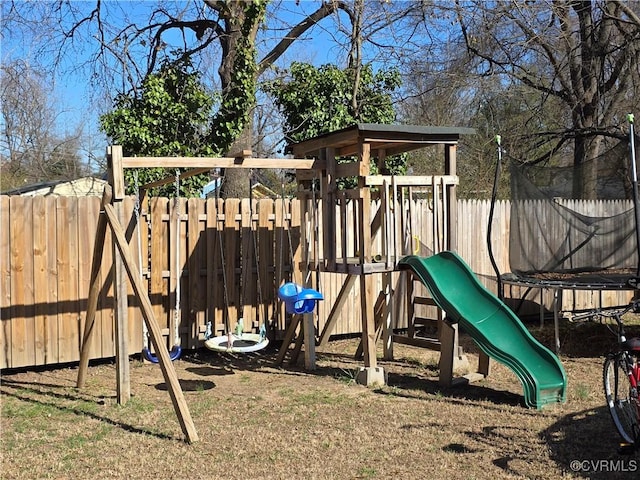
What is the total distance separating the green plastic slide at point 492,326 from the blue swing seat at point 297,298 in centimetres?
103

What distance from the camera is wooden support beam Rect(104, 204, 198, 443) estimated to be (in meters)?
5.05

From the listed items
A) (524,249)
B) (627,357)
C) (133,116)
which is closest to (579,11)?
(524,249)

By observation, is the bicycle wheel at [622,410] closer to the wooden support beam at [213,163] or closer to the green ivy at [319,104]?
the wooden support beam at [213,163]

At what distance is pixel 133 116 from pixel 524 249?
6.93 m

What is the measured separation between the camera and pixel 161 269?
8031 millimetres

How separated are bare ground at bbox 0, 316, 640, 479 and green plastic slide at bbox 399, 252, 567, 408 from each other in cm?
21

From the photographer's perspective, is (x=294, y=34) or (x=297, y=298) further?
(x=294, y=34)

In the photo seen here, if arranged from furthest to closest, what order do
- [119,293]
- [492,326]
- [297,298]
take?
[297,298] < [492,326] < [119,293]

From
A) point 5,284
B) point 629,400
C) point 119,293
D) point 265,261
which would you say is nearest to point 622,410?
point 629,400

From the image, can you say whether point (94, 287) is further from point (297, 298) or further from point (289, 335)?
point (289, 335)

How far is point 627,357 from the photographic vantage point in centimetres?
446

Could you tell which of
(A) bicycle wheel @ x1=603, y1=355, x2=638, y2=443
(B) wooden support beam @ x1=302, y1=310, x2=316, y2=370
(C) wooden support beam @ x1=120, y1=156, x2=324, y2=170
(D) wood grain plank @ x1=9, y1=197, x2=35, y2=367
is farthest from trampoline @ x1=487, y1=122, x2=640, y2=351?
(D) wood grain plank @ x1=9, y1=197, x2=35, y2=367

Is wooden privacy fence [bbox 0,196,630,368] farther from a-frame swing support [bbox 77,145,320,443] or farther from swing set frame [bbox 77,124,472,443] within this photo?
a-frame swing support [bbox 77,145,320,443]

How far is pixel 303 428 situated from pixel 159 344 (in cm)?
134
